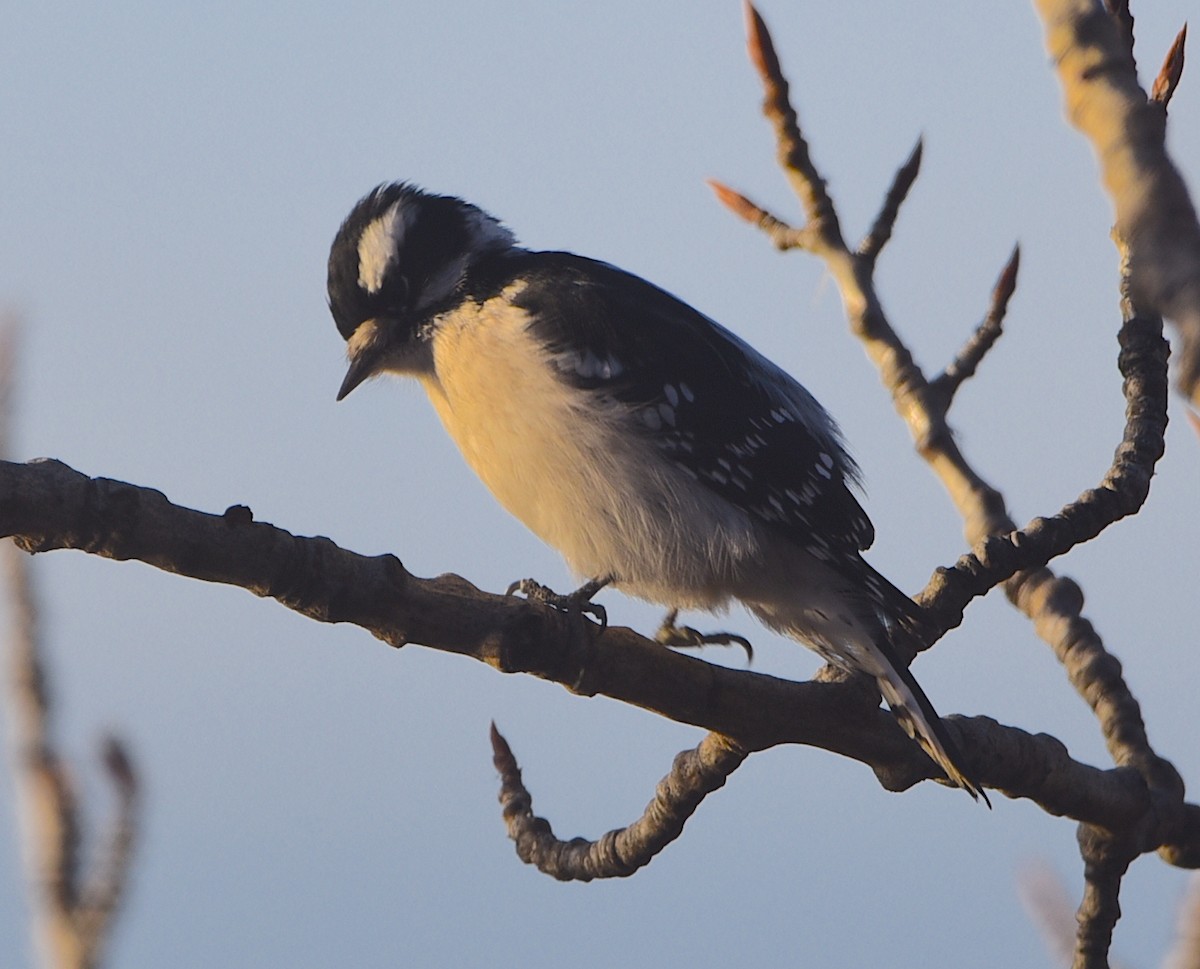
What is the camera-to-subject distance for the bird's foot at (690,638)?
439cm

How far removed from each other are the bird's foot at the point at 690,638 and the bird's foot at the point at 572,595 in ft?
1.10

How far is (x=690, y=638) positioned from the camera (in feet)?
14.6

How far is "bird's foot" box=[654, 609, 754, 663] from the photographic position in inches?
173

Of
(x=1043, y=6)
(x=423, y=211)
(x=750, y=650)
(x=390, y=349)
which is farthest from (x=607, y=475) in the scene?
(x=1043, y=6)

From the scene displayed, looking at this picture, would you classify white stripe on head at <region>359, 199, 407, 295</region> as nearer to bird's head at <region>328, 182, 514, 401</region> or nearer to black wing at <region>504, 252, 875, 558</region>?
bird's head at <region>328, 182, 514, 401</region>

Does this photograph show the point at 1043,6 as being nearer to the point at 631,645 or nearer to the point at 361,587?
the point at 361,587

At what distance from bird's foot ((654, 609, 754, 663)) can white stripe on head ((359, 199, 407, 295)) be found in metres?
1.43

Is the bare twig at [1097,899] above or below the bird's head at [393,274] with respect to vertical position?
below

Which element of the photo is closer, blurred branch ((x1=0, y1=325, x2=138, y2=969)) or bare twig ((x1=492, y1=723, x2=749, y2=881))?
blurred branch ((x1=0, y1=325, x2=138, y2=969))

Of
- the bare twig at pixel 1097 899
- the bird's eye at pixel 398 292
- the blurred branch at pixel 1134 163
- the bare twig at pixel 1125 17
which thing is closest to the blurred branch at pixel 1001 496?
the bare twig at pixel 1097 899

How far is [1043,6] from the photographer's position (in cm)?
181

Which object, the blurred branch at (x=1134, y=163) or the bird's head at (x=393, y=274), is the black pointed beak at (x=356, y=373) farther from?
the blurred branch at (x=1134, y=163)

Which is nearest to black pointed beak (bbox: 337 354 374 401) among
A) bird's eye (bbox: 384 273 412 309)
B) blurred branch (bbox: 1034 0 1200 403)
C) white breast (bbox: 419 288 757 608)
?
bird's eye (bbox: 384 273 412 309)

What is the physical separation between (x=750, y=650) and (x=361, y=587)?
1.90 m
